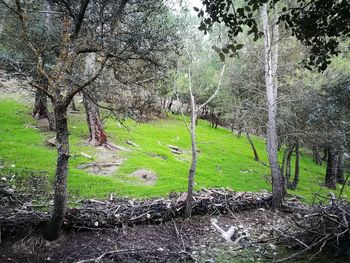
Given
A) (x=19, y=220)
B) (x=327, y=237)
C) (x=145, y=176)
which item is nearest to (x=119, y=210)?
(x=19, y=220)

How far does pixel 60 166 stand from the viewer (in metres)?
5.62

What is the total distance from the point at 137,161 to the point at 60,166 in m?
8.13

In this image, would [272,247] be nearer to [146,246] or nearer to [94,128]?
[146,246]

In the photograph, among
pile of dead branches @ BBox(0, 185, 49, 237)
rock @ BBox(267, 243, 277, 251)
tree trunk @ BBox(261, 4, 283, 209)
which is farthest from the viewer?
tree trunk @ BBox(261, 4, 283, 209)

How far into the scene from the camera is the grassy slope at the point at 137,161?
33.3 feet

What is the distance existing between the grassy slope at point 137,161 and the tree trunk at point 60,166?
1748 mm

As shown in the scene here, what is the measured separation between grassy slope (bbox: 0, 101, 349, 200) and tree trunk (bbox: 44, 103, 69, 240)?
1.75 m

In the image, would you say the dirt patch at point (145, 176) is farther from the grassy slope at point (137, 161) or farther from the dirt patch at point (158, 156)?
the dirt patch at point (158, 156)

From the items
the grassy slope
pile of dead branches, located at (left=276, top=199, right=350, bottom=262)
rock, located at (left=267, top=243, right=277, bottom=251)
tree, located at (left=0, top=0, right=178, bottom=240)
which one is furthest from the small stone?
tree, located at (left=0, top=0, right=178, bottom=240)

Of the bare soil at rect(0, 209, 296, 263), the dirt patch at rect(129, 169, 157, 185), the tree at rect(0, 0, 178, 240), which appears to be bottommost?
the bare soil at rect(0, 209, 296, 263)

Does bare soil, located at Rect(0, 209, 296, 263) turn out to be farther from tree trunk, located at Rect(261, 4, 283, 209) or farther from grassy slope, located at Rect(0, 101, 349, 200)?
tree trunk, located at Rect(261, 4, 283, 209)

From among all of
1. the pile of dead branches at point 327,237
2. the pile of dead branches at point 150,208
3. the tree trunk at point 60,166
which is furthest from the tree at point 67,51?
the pile of dead branches at point 327,237

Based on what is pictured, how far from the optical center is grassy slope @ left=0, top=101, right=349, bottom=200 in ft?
33.3

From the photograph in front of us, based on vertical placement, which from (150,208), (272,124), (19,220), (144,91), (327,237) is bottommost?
(150,208)
